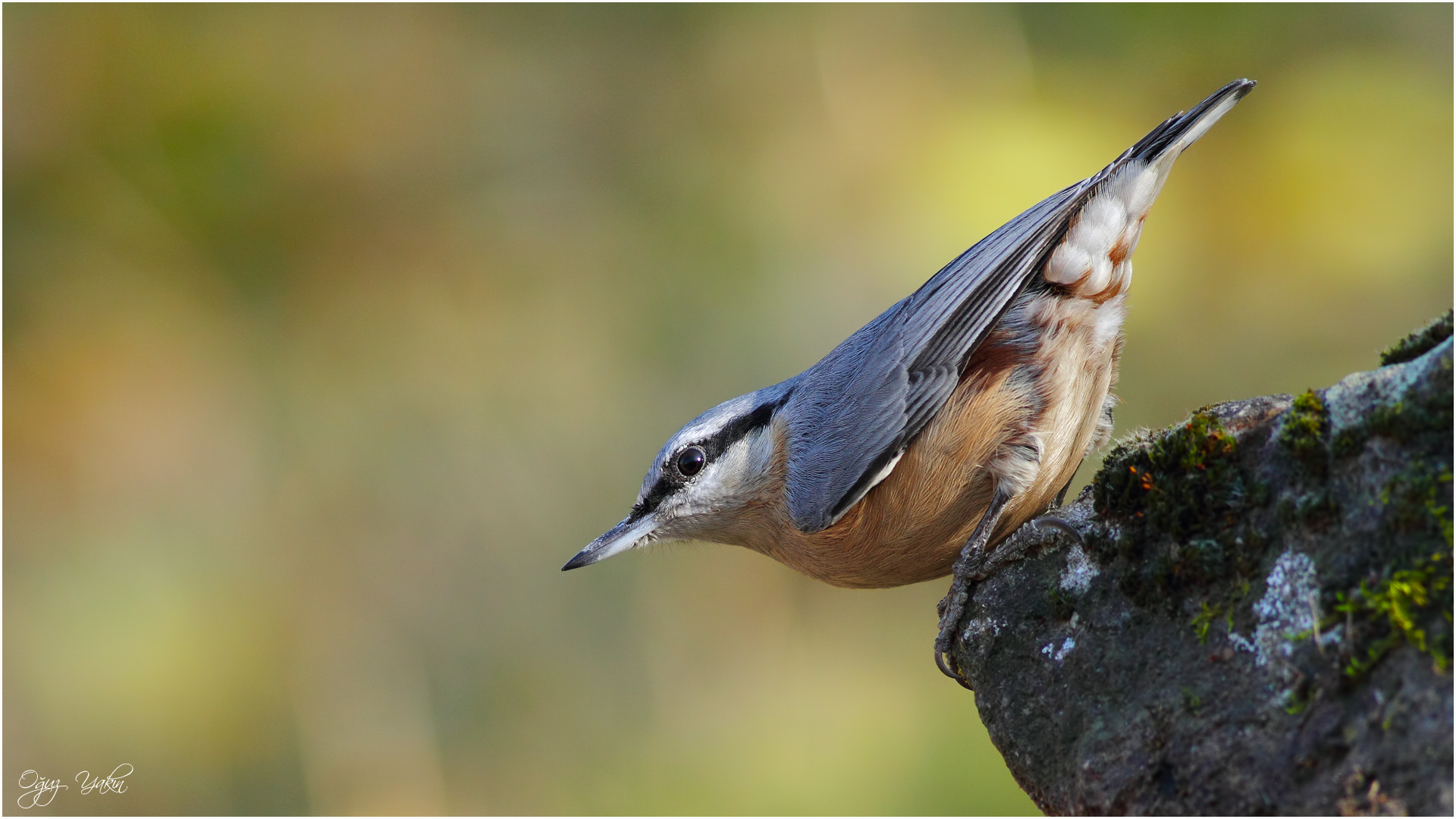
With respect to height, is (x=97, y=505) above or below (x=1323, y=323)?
above

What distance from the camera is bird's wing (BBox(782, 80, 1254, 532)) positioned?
7.49ft

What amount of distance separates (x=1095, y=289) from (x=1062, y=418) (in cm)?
38

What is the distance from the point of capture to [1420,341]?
5.32 feet

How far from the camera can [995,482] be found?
88.0 inches

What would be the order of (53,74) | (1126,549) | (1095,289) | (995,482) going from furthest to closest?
(53,74) < (1095,289) < (995,482) < (1126,549)

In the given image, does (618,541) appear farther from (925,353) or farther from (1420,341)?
(1420,341)

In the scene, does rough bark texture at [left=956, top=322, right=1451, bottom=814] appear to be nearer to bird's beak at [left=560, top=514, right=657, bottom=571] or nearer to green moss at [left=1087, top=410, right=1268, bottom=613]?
green moss at [left=1087, top=410, right=1268, bottom=613]

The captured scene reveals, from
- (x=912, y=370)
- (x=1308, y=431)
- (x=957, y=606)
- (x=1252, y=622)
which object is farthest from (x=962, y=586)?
(x=1308, y=431)

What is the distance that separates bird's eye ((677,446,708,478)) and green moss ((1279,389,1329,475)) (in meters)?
1.48

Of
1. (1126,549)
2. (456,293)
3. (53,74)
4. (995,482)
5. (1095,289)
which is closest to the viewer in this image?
(1126,549)

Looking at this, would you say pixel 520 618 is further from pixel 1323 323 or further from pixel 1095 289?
pixel 1323 323

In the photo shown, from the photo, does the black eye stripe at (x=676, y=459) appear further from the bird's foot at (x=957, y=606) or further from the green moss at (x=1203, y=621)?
the green moss at (x=1203, y=621)

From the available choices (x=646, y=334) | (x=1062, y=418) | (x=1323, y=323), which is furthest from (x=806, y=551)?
(x=1323, y=323)
